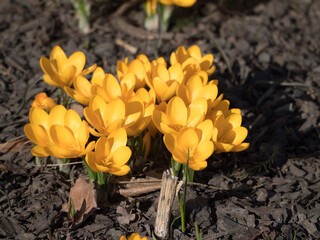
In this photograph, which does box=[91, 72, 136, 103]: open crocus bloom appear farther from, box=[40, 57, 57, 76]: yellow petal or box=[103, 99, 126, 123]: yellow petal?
box=[40, 57, 57, 76]: yellow petal

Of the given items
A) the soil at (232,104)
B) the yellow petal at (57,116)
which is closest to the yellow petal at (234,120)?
the soil at (232,104)

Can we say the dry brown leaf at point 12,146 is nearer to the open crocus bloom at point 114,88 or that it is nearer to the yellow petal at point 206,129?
the open crocus bloom at point 114,88

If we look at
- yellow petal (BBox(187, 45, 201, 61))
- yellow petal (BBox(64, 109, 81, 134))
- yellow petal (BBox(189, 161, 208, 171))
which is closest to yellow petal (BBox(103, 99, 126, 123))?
yellow petal (BBox(64, 109, 81, 134))

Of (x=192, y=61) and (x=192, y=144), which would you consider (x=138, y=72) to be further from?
(x=192, y=144)

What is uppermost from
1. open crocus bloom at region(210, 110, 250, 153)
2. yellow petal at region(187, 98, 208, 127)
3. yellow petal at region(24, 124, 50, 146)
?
yellow petal at region(24, 124, 50, 146)

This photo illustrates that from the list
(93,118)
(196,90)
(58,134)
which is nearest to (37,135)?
(58,134)

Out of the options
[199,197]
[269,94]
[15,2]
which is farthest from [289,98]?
[15,2]
